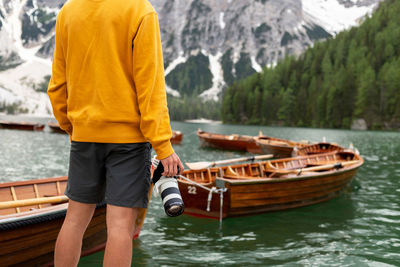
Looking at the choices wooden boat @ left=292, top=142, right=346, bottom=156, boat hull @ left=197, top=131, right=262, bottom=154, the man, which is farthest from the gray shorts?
boat hull @ left=197, top=131, right=262, bottom=154

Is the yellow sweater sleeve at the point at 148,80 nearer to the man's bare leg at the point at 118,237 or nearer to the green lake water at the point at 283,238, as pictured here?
the man's bare leg at the point at 118,237

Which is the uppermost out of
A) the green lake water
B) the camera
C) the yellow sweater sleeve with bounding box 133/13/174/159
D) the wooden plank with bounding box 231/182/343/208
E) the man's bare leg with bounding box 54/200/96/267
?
the yellow sweater sleeve with bounding box 133/13/174/159

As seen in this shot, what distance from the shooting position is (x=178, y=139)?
147 ft

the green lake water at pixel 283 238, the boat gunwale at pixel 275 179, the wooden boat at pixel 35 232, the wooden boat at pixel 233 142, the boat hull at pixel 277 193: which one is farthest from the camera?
the wooden boat at pixel 233 142

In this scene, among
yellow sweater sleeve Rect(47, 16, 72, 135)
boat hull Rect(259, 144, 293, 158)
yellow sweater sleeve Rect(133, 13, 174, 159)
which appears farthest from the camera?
boat hull Rect(259, 144, 293, 158)

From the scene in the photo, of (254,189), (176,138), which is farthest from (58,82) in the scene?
(176,138)

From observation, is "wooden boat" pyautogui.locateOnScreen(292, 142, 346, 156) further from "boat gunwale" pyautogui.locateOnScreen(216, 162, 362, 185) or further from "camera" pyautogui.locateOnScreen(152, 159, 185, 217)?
"camera" pyautogui.locateOnScreen(152, 159, 185, 217)

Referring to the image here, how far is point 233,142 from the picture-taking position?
127 feet

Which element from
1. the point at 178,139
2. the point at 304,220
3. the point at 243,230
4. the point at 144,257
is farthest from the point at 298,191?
the point at 178,139

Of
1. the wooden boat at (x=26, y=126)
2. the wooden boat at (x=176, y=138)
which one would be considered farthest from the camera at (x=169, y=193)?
the wooden boat at (x=26, y=126)

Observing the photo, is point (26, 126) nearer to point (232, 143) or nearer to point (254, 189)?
point (232, 143)

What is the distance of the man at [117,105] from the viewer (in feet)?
9.24

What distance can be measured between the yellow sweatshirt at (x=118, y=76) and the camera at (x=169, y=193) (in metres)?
0.28

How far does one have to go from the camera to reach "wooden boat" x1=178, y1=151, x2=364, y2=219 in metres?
10.3
